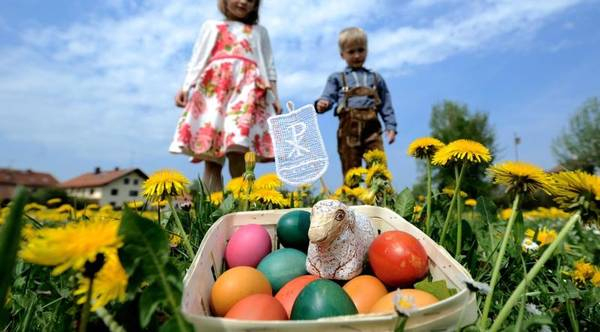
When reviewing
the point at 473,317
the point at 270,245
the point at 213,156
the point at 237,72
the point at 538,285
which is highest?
the point at 237,72

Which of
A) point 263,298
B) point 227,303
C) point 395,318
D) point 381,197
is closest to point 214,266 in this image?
point 227,303

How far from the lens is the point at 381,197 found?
6.14ft

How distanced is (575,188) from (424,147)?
67 centimetres

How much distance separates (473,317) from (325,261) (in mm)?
464

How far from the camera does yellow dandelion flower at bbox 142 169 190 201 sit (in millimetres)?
1305

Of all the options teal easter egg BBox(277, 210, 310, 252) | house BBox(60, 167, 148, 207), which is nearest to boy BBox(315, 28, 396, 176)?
teal easter egg BBox(277, 210, 310, 252)

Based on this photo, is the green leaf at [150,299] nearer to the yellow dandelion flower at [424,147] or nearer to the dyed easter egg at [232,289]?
the dyed easter egg at [232,289]

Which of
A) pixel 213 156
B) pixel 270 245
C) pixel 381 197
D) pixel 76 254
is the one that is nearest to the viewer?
pixel 76 254

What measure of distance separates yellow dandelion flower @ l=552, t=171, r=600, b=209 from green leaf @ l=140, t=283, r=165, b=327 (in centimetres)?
75

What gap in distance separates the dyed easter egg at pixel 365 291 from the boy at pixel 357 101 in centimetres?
341

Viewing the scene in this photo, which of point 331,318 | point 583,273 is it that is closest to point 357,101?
point 583,273

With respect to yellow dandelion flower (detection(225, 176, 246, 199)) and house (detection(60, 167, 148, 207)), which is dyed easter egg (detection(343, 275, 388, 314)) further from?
house (detection(60, 167, 148, 207))

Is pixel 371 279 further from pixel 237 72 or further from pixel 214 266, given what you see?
pixel 237 72

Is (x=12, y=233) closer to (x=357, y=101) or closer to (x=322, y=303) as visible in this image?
(x=322, y=303)
